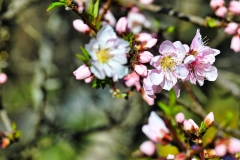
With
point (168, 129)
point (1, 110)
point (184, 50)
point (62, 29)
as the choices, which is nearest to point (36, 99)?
point (1, 110)

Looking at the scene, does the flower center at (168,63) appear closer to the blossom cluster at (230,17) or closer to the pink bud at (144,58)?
the pink bud at (144,58)

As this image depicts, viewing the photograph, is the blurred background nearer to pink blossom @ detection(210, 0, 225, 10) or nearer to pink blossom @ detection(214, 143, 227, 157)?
pink blossom @ detection(210, 0, 225, 10)

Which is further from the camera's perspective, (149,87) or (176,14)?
(176,14)

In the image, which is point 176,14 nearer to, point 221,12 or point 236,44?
point 221,12

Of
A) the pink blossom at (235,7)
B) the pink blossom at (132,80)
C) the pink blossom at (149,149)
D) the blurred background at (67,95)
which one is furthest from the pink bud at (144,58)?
the blurred background at (67,95)

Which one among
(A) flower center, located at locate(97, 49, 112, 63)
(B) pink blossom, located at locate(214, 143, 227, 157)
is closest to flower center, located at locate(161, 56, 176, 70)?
(A) flower center, located at locate(97, 49, 112, 63)

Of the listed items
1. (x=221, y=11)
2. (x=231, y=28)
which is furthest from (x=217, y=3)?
(x=231, y=28)
